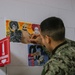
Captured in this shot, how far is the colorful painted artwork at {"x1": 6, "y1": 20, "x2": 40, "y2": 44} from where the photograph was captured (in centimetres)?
214

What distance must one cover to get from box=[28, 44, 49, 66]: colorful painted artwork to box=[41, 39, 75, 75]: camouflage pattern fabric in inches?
26.7

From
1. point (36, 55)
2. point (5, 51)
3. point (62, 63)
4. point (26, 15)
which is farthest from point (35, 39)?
point (62, 63)

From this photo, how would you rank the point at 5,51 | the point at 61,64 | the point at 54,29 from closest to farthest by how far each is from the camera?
1. the point at 61,64
2. the point at 54,29
3. the point at 5,51

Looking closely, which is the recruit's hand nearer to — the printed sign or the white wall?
the white wall

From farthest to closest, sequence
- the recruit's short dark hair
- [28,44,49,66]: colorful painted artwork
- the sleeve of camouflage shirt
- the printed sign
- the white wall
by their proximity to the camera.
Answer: [28,44,49,66]: colorful painted artwork, the white wall, the printed sign, the recruit's short dark hair, the sleeve of camouflage shirt

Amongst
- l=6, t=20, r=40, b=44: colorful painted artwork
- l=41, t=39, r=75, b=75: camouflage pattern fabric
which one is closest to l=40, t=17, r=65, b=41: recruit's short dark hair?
l=41, t=39, r=75, b=75: camouflage pattern fabric

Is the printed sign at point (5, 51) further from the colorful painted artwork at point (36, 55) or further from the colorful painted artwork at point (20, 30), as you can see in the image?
the colorful painted artwork at point (36, 55)

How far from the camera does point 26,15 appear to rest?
2.28 m

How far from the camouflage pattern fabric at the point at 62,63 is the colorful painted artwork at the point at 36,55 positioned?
0.68m

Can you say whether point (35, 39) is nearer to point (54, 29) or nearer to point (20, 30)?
point (20, 30)

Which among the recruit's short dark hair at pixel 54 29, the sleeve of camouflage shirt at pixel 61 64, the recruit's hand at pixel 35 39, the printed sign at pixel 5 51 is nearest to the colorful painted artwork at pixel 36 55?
the recruit's hand at pixel 35 39

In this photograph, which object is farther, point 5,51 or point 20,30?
point 20,30

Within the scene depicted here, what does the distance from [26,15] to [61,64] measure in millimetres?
948

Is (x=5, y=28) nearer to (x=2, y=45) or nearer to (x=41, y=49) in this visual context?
(x=2, y=45)
